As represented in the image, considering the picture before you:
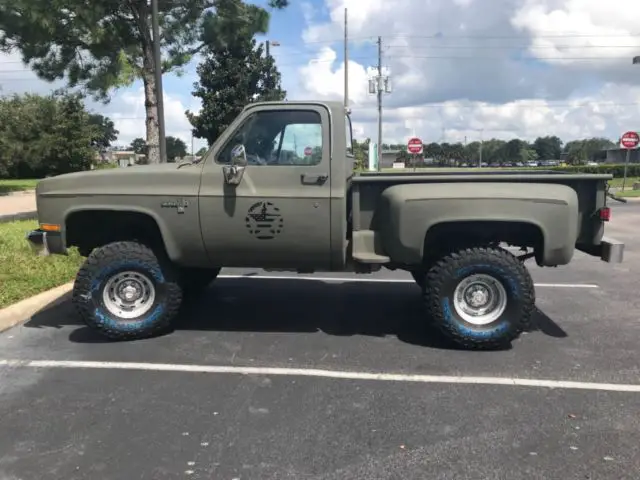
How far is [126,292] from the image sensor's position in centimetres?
528

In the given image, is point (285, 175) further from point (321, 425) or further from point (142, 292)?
point (321, 425)

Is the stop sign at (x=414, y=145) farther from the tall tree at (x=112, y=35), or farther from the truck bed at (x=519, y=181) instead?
the truck bed at (x=519, y=181)

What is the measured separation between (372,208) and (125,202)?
2.10 metres

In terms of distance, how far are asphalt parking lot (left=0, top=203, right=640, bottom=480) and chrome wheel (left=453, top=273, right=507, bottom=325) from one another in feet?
1.03

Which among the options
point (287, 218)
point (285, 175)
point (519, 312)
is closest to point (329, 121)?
point (285, 175)

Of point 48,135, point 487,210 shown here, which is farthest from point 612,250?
point 48,135

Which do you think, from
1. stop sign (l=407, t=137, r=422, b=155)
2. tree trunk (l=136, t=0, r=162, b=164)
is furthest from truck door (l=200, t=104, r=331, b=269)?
stop sign (l=407, t=137, r=422, b=155)

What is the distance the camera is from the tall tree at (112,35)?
12445 mm

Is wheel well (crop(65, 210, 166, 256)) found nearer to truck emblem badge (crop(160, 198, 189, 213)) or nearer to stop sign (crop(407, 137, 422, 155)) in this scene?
truck emblem badge (crop(160, 198, 189, 213))

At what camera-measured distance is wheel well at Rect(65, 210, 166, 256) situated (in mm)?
5223

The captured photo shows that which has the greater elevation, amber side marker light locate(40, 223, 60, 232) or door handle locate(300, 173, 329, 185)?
door handle locate(300, 173, 329, 185)

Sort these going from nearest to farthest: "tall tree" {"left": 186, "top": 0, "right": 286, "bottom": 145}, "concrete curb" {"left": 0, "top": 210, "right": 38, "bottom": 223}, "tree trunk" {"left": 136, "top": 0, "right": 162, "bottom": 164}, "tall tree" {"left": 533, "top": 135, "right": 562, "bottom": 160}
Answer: "concrete curb" {"left": 0, "top": 210, "right": 38, "bottom": 223} → "tree trunk" {"left": 136, "top": 0, "right": 162, "bottom": 164} → "tall tree" {"left": 186, "top": 0, "right": 286, "bottom": 145} → "tall tree" {"left": 533, "top": 135, "right": 562, "bottom": 160}

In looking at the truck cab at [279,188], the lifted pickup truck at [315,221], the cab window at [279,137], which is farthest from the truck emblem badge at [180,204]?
the cab window at [279,137]

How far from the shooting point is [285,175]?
495 cm
